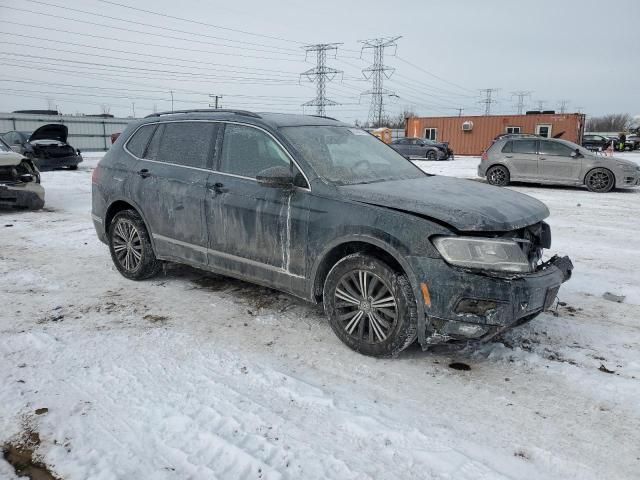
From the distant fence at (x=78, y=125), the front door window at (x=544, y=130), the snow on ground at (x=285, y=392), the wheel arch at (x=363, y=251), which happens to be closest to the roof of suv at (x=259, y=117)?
the wheel arch at (x=363, y=251)

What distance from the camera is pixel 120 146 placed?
5.59 m

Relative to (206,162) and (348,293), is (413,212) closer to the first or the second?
(348,293)

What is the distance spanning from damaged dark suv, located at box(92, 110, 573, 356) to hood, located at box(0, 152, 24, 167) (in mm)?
5188

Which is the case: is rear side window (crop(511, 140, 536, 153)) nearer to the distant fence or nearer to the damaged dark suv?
the damaged dark suv

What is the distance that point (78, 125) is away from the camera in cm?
3578

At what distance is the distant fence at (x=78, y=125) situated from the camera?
33344 millimetres

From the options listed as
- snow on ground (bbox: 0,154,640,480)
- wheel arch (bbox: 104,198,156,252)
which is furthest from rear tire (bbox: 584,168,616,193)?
wheel arch (bbox: 104,198,156,252)

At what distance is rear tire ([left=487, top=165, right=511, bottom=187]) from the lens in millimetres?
15109

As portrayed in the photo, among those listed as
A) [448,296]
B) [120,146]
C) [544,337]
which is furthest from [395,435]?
[120,146]

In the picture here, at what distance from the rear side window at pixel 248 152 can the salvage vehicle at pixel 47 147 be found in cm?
1515

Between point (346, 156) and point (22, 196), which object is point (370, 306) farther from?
point (22, 196)

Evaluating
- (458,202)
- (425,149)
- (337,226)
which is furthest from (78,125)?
(458,202)

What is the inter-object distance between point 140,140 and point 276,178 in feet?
7.62

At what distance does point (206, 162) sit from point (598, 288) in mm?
4248
